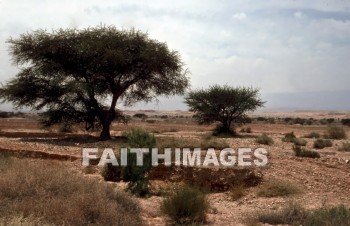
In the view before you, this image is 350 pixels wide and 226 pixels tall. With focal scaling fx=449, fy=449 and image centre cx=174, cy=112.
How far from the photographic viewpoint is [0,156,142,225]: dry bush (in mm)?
7273

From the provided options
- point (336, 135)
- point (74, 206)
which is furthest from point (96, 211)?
point (336, 135)

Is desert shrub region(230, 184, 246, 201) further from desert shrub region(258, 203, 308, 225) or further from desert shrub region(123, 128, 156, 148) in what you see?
desert shrub region(258, 203, 308, 225)

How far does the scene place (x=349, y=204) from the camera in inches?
458

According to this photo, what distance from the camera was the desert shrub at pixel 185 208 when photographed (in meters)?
9.19

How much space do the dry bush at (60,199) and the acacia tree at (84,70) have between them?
55.9ft

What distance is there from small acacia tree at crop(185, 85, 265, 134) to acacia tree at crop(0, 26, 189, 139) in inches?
418

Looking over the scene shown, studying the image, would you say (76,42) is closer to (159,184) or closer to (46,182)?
(159,184)

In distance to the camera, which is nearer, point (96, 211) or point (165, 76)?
point (96, 211)

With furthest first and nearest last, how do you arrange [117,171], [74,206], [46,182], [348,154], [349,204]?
[348,154] → [117,171] → [349,204] → [46,182] → [74,206]

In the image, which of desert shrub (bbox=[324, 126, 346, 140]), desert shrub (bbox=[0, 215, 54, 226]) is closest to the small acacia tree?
desert shrub (bbox=[324, 126, 346, 140])

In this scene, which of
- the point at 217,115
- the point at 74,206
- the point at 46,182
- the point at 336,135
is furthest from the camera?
the point at 217,115

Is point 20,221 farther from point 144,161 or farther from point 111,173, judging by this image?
point 111,173

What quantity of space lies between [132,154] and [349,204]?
19.5ft

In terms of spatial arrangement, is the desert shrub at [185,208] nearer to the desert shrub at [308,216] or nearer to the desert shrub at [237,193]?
the desert shrub at [308,216]
